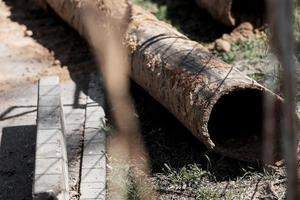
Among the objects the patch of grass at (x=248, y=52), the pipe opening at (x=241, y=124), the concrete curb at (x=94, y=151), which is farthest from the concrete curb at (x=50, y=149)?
the patch of grass at (x=248, y=52)

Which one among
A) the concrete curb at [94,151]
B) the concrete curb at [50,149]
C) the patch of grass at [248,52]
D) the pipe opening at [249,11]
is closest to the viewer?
the concrete curb at [50,149]

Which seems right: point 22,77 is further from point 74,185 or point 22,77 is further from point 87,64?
point 74,185

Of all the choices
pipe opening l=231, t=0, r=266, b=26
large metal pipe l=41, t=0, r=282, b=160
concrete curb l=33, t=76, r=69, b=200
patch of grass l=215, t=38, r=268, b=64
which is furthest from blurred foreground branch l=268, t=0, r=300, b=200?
pipe opening l=231, t=0, r=266, b=26

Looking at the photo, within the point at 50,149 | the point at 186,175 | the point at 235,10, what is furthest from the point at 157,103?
the point at 235,10

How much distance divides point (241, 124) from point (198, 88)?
70 centimetres

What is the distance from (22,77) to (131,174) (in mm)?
2063

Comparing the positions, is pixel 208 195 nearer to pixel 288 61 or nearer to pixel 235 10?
pixel 288 61

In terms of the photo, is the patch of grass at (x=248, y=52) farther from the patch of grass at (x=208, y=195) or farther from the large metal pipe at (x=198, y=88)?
the patch of grass at (x=208, y=195)

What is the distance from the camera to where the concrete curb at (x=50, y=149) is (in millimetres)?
3422

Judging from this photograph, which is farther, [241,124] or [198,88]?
[241,124]

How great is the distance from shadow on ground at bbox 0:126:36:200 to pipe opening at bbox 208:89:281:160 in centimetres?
142

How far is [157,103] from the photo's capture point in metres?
5.22

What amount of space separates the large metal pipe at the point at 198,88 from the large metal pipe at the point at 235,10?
1.05 metres

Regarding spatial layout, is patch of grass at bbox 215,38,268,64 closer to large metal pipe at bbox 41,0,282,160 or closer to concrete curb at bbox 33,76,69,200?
large metal pipe at bbox 41,0,282,160
